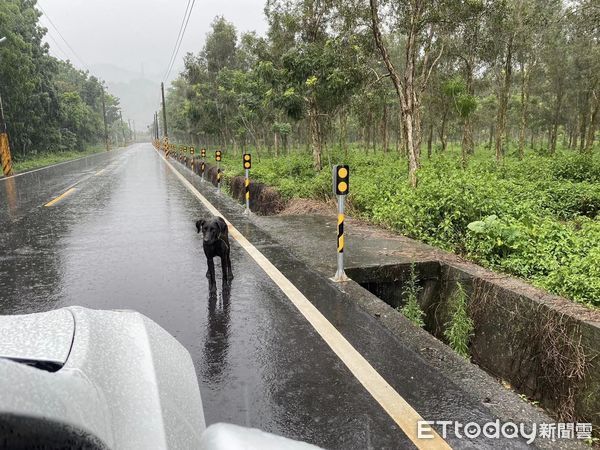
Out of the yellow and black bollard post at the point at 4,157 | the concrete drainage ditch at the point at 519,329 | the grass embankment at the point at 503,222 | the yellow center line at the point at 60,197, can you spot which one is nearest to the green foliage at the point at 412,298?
the concrete drainage ditch at the point at 519,329

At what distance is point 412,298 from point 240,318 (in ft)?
6.42

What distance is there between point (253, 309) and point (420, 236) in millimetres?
3718

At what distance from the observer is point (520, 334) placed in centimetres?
423

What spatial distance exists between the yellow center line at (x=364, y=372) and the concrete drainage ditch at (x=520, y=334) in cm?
100

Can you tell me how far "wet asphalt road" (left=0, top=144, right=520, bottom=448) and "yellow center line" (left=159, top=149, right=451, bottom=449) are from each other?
55 mm

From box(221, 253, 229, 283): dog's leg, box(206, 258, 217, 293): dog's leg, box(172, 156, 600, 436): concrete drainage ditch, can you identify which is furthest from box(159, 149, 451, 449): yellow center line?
box(172, 156, 600, 436): concrete drainage ditch

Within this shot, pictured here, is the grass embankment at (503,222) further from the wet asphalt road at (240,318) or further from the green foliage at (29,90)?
the green foliage at (29,90)

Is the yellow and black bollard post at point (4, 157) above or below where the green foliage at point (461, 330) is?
above

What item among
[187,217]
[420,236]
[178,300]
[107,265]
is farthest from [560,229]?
[187,217]

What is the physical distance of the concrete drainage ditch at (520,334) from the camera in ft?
11.7

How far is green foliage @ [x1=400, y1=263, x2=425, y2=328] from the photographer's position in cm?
499

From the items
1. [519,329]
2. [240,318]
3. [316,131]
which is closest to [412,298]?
[519,329]

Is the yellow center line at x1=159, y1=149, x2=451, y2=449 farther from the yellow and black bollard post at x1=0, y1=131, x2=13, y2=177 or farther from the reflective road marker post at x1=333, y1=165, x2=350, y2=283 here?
the yellow and black bollard post at x1=0, y1=131, x2=13, y2=177

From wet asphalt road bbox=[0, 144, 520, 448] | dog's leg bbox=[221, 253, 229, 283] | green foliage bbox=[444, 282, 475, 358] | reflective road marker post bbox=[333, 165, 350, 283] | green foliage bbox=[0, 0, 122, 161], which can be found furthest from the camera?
green foliage bbox=[0, 0, 122, 161]
